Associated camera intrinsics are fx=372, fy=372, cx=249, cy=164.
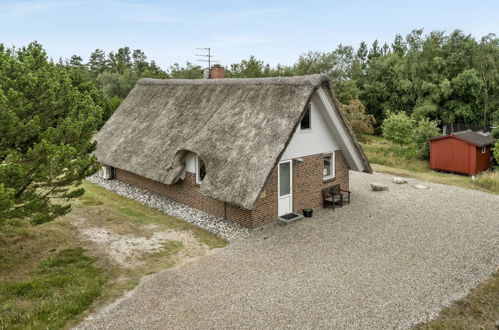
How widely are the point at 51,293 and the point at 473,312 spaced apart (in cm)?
1047

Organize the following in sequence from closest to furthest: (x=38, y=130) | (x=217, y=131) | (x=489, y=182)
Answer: (x=38, y=130)
(x=217, y=131)
(x=489, y=182)

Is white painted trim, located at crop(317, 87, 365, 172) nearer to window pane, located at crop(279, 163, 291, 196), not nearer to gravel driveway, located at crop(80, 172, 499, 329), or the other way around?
gravel driveway, located at crop(80, 172, 499, 329)

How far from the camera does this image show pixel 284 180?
15.0m

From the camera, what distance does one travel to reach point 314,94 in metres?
14.7

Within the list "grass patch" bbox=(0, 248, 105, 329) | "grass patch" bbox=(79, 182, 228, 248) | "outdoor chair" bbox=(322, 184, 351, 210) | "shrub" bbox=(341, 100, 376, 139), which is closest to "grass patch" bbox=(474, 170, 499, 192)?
"outdoor chair" bbox=(322, 184, 351, 210)

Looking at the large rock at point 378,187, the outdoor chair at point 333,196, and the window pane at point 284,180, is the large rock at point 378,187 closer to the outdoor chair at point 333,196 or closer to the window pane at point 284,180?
the outdoor chair at point 333,196

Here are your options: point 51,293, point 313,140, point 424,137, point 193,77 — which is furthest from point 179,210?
point 193,77

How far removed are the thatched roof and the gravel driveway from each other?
2450 mm

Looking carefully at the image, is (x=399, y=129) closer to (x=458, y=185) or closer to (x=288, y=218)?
(x=458, y=185)

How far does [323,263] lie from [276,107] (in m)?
A: 6.25

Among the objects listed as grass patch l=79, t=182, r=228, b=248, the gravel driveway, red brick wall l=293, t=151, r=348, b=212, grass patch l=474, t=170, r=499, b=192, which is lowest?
the gravel driveway

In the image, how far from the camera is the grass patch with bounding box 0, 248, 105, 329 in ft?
27.7

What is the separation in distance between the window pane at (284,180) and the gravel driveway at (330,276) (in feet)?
A: 4.53

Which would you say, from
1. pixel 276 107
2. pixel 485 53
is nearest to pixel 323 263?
pixel 276 107
